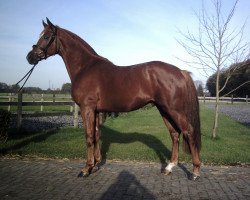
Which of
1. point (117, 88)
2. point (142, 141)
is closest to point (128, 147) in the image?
point (142, 141)

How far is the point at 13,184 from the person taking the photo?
17.4 feet

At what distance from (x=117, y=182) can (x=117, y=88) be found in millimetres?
1853

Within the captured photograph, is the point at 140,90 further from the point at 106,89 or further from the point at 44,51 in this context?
the point at 44,51

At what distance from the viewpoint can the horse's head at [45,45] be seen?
21.7 feet

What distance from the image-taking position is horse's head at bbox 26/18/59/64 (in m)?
6.61

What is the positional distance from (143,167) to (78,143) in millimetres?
3568

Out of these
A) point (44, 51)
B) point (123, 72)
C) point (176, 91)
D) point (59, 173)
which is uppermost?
point (44, 51)

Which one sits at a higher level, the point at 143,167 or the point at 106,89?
the point at 106,89

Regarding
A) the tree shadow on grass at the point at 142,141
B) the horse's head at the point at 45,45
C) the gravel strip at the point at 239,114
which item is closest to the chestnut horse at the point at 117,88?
the horse's head at the point at 45,45

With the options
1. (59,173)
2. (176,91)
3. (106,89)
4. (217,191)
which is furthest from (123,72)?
(217,191)

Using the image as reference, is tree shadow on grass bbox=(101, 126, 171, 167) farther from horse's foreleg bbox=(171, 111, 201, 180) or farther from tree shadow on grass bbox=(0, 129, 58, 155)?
tree shadow on grass bbox=(0, 129, 58, 155)

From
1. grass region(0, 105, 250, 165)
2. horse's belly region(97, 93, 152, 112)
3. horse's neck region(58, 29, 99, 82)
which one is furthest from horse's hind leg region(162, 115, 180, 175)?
horse's neck region(58, 29, 99, 82)

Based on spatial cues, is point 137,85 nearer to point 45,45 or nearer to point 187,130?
point 187,130

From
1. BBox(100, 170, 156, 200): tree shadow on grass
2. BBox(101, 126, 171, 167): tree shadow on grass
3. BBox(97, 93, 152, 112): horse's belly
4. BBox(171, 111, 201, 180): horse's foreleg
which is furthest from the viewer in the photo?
BBox(101, 126, 171, 167): tree shadow on grass
